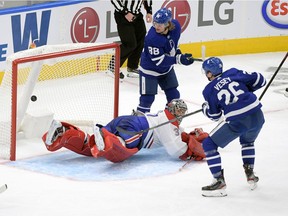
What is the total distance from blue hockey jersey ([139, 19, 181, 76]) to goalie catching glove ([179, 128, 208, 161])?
72cm

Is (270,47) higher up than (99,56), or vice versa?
(99,56)

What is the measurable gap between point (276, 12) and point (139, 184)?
4.77 m

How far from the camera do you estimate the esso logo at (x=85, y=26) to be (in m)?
10.2

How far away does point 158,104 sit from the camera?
31.3ft

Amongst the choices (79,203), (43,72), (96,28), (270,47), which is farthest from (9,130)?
(270,47)

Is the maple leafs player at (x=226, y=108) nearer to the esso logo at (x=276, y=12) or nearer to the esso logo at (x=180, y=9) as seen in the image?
the esso logo at (x=180, y=9)

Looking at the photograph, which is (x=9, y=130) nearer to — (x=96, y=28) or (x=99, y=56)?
(x=99, y=56)

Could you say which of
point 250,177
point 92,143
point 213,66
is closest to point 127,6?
point 92,143

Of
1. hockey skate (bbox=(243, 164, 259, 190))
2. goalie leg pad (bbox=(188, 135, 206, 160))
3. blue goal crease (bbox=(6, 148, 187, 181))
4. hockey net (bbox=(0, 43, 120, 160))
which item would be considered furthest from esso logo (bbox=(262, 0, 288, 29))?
hockey skate (bbox=(243, 164, 259, 190))

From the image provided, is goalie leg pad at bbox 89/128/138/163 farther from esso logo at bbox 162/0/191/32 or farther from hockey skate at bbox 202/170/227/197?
esso logo at bbox 162/0/191/32

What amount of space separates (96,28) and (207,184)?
11.9 feet

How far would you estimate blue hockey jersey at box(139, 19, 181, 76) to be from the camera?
815cm

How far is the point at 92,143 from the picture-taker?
7.68 metres

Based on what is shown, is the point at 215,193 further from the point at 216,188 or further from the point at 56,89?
the point at 56,89
